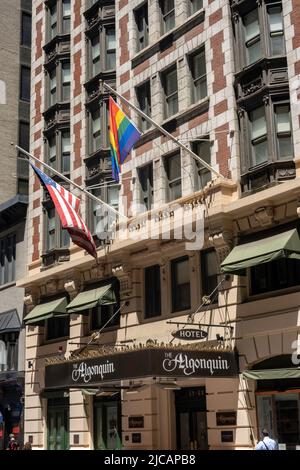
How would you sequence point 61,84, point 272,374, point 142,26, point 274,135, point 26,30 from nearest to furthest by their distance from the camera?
point 272,374
point 274,135
point 142,26
point 61,84
point 26,30

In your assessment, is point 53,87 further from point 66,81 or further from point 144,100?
point 144,100

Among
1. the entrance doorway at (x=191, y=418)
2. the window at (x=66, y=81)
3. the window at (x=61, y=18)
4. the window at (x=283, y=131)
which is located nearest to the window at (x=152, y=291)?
the entrance doorway at (x=191, y=418)

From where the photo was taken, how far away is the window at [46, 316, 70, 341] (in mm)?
30141

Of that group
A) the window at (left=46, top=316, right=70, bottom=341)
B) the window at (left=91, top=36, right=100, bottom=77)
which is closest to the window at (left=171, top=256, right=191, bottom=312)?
the window at (left=46, top=316, right=70, bottom=341)

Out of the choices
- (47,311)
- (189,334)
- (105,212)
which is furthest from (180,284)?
(47,311)

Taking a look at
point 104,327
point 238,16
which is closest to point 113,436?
point 104,327

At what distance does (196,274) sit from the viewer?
72.9 ft

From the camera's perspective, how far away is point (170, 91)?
1003 inches

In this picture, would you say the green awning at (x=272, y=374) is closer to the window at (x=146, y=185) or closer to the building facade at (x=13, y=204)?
the window at (x=146, y=185)

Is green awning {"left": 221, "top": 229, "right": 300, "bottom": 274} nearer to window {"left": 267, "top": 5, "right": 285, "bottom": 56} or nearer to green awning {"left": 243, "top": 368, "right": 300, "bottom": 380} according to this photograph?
green awning {"left": 243, "top": 368, "right": 300, "bottom": 380}

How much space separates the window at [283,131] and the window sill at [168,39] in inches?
236

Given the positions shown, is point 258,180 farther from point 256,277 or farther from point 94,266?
point 94,266

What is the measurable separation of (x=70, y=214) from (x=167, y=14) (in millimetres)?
9899
